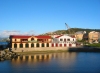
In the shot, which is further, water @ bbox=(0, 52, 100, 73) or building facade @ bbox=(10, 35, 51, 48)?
building facade @ bbox=(10, 35, 51, 48)

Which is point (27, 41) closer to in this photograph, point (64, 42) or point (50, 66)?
point (64, 42)

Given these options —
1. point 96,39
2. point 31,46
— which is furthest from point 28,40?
point 96,39

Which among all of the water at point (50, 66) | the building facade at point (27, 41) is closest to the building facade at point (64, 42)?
the building facade at point (27, 41)

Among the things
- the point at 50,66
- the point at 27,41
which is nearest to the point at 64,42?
the point at 27,41

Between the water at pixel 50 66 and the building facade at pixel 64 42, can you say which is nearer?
the water at pixel 50 66

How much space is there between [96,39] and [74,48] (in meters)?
50.1

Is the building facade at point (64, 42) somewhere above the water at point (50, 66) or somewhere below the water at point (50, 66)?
above

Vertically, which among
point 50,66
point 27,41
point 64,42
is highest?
point 27,41

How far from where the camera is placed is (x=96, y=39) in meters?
104

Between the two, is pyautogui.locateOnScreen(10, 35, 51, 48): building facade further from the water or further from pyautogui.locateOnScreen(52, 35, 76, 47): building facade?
the water

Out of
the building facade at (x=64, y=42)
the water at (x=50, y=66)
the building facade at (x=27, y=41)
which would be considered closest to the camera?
the water at (x=50, y=66)

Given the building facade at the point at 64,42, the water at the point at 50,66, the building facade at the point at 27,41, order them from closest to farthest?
the water at the point at 50,66, the building facade at the point at 27,41, the building facade at the point at 64,42

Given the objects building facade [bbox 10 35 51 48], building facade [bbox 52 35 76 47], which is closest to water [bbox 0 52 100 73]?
building facade [bbox 10 35 51 48]

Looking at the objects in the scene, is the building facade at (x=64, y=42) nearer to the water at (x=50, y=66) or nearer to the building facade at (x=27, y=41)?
the building facade at (x=27, y=41)
